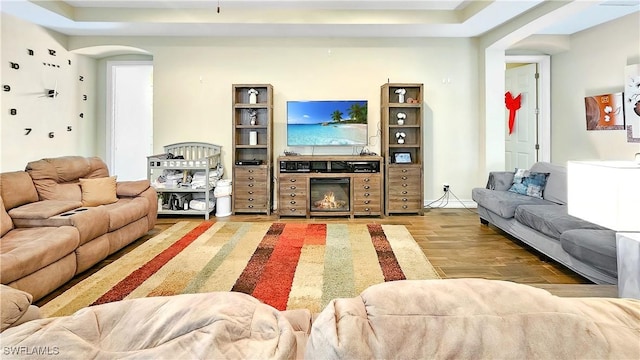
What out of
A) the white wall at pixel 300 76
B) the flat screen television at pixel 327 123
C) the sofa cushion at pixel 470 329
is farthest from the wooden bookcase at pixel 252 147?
the sofa cushion at pixel 470 329

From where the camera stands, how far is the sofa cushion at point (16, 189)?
10.5 ft

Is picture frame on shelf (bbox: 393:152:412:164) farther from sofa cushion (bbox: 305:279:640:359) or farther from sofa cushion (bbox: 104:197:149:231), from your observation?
sofa cushion (bbox: 305:279:640:359)

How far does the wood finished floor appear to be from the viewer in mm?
3059

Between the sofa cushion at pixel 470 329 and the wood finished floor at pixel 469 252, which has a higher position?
the sofa cushion at pixel 470 329

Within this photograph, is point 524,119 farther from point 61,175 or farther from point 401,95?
point 61,175

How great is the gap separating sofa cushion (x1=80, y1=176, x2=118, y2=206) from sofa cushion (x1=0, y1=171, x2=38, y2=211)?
506 millimetres

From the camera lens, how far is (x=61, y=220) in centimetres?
310

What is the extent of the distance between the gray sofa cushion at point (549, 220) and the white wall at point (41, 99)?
6034 millimetres

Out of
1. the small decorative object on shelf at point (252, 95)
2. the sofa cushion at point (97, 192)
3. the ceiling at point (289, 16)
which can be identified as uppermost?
the ceiling at point (289, 16)

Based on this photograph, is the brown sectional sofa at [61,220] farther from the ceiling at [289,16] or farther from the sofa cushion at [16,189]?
the ceiling at [289,16]

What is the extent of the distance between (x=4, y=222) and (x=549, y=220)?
4.53 m

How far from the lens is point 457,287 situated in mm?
665

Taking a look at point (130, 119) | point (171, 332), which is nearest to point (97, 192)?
point (130, 119)

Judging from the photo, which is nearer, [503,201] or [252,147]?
[503,201]
